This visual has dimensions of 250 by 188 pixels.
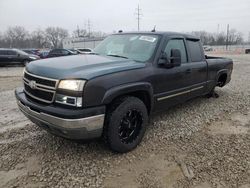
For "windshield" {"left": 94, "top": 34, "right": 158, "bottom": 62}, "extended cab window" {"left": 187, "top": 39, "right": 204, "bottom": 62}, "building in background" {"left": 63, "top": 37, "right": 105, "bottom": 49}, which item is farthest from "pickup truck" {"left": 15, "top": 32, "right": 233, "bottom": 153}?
"building in background" {"left": 63, "top": 37, "right": 105, "bottom": 49}

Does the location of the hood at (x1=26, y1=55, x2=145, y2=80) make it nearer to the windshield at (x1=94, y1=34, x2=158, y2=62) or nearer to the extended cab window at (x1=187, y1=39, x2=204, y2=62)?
the windshield at (x1=94, y1=34, x2=158, y2=62)

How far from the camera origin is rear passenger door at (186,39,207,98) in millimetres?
5039

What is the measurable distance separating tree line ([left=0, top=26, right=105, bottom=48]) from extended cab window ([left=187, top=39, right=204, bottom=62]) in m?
93.7

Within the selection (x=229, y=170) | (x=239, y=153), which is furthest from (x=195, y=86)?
(x=229, y=170)

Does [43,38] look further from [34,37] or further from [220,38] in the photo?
[220,38]

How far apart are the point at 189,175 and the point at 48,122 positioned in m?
1.88

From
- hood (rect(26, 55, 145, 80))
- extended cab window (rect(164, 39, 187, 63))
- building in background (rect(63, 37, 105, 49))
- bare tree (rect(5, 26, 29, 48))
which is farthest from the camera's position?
bare tree (rect(5, 26, 29, 48))

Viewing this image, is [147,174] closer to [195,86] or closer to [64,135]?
[64,135]

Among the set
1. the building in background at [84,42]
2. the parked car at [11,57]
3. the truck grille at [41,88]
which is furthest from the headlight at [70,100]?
the building in background at [84,42]

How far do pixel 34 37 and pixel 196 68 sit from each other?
10452 centimetres

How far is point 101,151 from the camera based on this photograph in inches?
145

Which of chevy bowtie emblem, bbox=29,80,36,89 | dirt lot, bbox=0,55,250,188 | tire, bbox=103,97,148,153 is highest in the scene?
chevy bowtie emblem, bbox=29,80,36,89

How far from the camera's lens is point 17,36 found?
332 feet

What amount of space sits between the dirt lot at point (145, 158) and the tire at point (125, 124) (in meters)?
0.17
